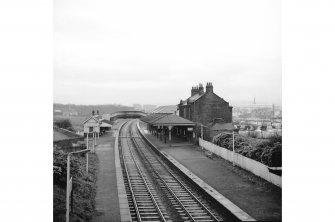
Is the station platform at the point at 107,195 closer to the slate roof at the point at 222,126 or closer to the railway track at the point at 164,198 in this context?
the railway track at the point at 164,198

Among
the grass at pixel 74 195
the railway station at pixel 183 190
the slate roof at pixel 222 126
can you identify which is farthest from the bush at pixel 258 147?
the grass at pixel 74 195

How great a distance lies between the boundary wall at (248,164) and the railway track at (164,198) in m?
1.88

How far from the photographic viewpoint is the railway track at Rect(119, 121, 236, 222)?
6953 millimetres

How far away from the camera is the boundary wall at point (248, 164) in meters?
8.66

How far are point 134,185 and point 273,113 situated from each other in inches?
199

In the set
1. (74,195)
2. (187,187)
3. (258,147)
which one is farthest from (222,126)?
(74,195)

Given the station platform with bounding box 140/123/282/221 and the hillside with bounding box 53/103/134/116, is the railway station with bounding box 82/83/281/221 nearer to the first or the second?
the station platform with bounding box 140/123/282/221

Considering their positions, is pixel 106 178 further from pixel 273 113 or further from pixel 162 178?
pixel 273 113

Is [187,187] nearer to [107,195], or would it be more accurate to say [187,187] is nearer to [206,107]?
[107,195]

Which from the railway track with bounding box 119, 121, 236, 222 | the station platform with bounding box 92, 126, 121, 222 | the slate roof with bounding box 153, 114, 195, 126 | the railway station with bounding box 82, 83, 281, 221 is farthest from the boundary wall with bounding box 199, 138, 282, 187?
the station platform with bounding box 92, 126, 121, 222

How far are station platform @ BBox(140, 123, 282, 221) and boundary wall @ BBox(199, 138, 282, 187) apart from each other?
0.45 ft

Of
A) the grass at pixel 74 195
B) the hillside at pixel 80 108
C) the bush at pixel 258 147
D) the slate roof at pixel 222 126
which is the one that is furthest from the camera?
the slate roof at pixel 222 126

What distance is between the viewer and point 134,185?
9984 millimetres

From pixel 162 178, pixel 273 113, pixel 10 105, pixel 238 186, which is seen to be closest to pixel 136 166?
pixel 162 178
